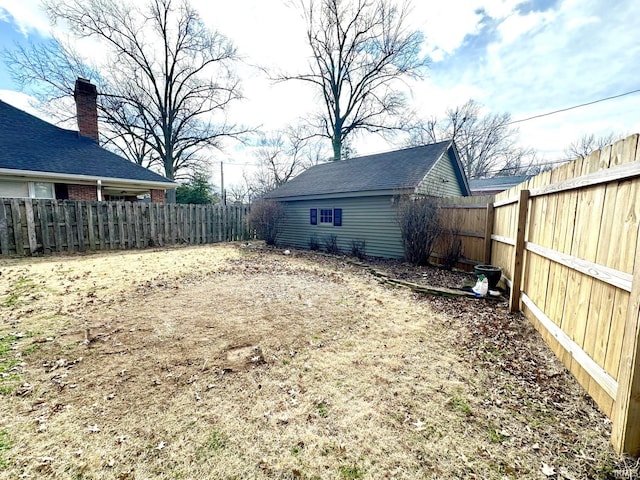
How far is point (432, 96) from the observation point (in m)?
19.5

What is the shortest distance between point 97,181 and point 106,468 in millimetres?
12685

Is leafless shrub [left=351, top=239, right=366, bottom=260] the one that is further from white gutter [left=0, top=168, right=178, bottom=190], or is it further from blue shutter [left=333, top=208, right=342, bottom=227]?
white gutter [left=0, top=168, right=178, bottom=190]

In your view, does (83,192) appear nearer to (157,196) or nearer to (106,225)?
(106,225)

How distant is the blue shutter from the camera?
11.6 metres

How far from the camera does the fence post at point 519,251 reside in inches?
166

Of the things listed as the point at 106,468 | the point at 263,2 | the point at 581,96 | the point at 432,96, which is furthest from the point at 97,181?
the point at 581,96

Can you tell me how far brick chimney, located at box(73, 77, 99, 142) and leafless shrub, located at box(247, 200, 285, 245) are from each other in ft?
28.9

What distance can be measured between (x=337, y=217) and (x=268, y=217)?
10.5 feet

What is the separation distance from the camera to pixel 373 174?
11430 millimetres

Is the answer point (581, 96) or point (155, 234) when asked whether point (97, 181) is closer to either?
point (155, 234)

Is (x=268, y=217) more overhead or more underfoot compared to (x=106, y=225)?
more overhead

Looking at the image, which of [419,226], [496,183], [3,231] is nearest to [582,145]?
[496,183]

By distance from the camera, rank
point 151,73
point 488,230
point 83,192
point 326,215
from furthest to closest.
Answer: point 151,73
point 326,215
point 83,192
point 488,230

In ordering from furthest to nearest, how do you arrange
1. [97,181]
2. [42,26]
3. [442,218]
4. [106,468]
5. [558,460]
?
[42,26] < [97,181] < [442,218] < [558,460] < [106,468]
